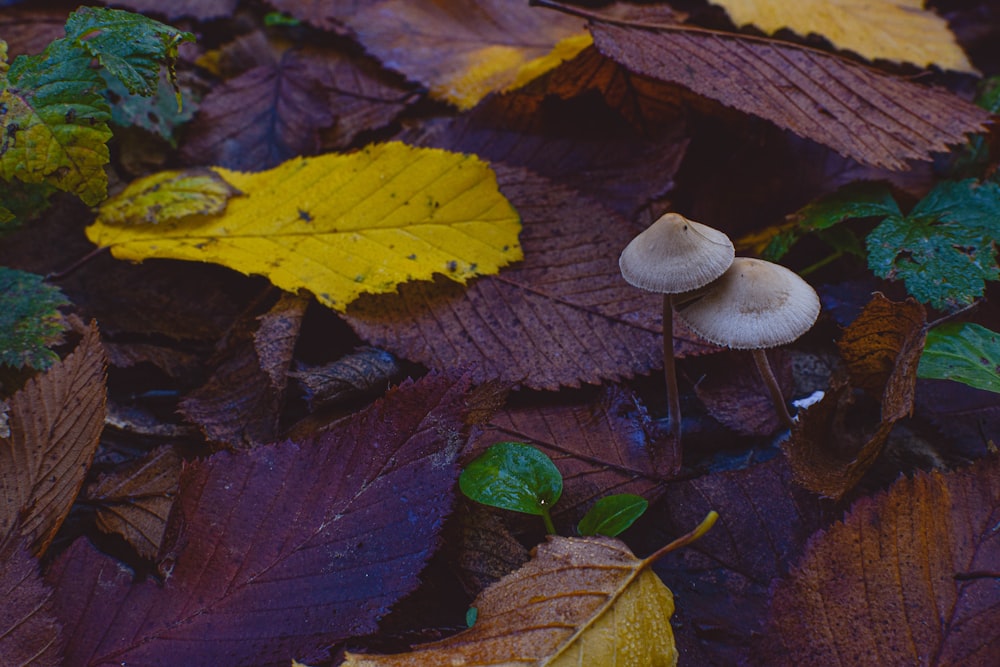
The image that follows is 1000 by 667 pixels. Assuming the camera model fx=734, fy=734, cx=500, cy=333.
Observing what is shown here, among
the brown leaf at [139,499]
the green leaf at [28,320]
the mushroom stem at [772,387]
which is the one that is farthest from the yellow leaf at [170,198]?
the mushroom stem at [772,387]

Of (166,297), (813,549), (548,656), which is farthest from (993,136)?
(166,297)

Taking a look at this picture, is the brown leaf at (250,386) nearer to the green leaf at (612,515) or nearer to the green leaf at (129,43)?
the green leaf at (129,43)

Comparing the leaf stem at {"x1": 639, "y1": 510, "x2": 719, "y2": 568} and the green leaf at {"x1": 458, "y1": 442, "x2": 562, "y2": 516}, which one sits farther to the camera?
the green leaf at {"x1": 458, "y1": 442, "x2": 562, "y2": 516}

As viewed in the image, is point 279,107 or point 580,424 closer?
point 580,424

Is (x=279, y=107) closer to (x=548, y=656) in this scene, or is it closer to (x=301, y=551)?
(x=301, y=551)

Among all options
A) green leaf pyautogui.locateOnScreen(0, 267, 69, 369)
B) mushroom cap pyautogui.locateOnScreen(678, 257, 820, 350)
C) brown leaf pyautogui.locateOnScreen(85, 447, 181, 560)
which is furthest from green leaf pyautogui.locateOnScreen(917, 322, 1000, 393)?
green leaf pyautogui.locateOnScreen(0, 267, 69, 369)

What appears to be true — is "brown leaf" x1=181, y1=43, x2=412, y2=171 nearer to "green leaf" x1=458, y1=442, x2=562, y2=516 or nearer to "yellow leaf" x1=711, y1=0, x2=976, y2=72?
"yellow leaf" x1=711, y1=0, x2=976, y2=72
